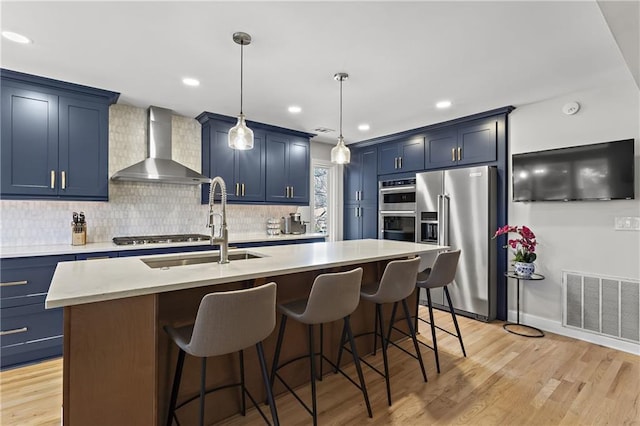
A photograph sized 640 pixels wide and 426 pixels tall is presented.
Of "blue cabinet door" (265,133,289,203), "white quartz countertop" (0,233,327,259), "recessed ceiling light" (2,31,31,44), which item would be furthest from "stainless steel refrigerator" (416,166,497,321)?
"recessed ceiling light" (2,31,31,44)

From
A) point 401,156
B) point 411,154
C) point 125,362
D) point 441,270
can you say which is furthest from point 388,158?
point 125,362

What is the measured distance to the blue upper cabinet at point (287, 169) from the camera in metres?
Result: 4.57

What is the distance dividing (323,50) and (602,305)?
3.42 metres

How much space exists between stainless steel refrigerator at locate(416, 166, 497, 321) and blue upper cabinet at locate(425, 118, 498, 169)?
25 centimetres

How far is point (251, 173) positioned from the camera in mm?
4379

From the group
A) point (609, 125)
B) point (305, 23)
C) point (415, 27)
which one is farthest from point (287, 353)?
→ point (609, 125)

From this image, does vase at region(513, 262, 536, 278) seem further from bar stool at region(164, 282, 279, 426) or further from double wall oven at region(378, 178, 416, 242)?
bar stool at region(164, 282, 279, 426)

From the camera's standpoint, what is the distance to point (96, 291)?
136 cm

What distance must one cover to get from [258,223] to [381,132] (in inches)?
89.3

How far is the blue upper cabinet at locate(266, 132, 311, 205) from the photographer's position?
4.57m

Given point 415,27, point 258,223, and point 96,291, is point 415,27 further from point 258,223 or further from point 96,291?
point 258,223

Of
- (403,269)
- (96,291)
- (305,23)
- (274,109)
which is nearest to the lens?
(96,291)

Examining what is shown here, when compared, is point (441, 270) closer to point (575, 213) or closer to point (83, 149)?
point (575, 213)

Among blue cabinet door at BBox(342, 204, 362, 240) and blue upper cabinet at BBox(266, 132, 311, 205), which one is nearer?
blue upper cabinet at BBox(266, 132, 311, 205)
